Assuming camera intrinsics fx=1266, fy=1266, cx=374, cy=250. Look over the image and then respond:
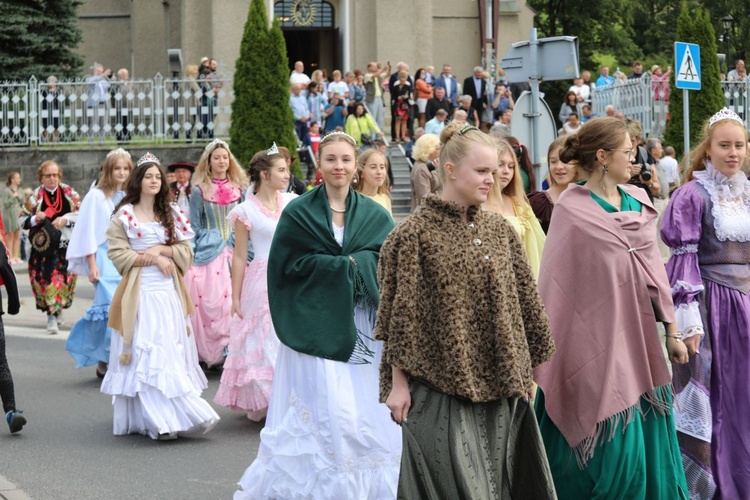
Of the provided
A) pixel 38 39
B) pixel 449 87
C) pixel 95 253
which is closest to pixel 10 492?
pixel 95 253

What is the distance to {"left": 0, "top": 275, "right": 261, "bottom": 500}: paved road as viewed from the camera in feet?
25.0

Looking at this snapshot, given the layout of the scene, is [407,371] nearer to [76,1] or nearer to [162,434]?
[162,434]

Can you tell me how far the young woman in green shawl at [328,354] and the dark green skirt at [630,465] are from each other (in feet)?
3.28

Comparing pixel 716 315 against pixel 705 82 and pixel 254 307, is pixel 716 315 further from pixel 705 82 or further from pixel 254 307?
pixel 705 82

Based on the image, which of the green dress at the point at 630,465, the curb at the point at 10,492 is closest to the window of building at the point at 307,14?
the curb at the point at 10,492

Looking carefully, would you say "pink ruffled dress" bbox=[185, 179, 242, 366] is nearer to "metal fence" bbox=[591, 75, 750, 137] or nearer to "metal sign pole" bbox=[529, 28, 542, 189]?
"metal sign pole" bbox=[529, 28, 542, 189]

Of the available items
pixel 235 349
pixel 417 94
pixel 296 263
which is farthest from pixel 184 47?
pixel 296 263

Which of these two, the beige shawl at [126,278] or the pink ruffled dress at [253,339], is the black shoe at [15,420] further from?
the pink ruffled dress at [253,339]

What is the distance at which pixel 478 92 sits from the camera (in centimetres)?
2725

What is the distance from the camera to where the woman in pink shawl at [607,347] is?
5953mm

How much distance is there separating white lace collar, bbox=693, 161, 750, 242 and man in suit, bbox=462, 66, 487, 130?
2023cm

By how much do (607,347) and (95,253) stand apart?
22.5 feet

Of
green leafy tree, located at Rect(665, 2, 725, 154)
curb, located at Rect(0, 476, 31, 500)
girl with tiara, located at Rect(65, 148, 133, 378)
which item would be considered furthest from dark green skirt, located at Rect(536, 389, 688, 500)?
green leafy tree, located at Rect(665, 2, 725, 154)

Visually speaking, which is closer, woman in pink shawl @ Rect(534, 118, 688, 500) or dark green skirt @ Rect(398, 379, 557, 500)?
dark green skirt @ Rect(398, 379, 557, 500)
